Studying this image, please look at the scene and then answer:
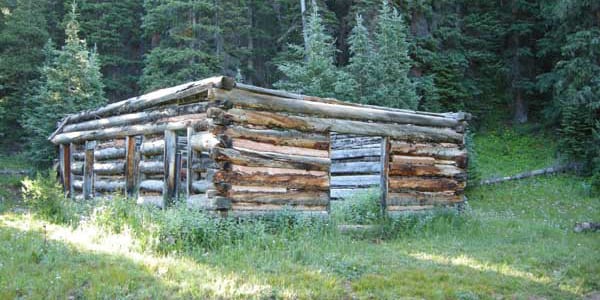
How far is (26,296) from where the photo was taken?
5.96m

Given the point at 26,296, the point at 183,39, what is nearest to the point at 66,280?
the point at 26,296

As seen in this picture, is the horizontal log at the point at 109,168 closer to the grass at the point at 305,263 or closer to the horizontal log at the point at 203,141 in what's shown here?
the grass at the point at 305,263

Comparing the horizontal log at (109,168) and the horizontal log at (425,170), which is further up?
the horizontal log at (425,170)

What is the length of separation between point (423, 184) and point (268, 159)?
16.1ft

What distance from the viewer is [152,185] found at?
12250mm

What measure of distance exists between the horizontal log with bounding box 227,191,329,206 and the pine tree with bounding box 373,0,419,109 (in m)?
10.6

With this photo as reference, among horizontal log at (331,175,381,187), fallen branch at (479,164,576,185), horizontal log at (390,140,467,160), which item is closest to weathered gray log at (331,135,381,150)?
horizontal log at (331,175,381,187)

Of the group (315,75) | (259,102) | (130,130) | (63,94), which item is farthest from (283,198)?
(63,94)

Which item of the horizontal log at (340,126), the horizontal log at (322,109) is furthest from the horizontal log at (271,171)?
the horizontal log at (322,109)

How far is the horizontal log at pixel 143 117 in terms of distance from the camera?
10781mm

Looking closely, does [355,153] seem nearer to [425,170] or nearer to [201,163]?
[425,170]

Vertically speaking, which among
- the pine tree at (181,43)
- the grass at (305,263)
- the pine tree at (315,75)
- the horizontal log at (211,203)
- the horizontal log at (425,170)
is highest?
the pine tree at (181,43)

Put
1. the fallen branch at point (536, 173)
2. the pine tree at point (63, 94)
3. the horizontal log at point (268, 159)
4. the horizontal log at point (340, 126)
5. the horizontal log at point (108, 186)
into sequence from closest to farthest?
the horizontal log at point (268, 159)
the horizontal log at point (340, 126)
the horizontal log at point (108, 186)
the pine tree at point (63, 94)
the fallen branch at point (536, 173)

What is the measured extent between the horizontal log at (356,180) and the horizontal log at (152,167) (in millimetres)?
5979
